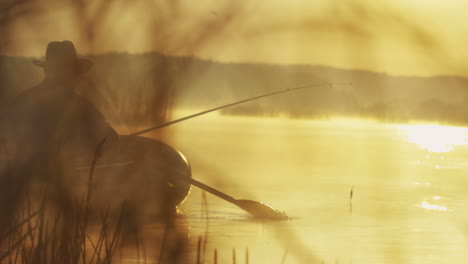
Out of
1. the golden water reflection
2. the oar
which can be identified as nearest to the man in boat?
the oar

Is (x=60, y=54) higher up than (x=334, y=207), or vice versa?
(x=60, y=54)

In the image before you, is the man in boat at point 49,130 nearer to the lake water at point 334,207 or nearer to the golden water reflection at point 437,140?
the lake water at point 334,207

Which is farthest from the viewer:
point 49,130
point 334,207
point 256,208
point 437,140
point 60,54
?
point 437,140

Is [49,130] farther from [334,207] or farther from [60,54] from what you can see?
[334,207]

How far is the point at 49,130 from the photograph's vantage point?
541 centimetres

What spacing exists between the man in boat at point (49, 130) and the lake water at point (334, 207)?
1.88 feet

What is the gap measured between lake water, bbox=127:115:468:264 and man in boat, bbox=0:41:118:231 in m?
0.57

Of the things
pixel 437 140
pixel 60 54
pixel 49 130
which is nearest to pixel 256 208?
pixel 60 54

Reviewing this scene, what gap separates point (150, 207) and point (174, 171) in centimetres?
108

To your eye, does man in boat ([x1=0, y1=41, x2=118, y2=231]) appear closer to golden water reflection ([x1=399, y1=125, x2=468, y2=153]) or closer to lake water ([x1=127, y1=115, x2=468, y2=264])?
lake water ([x1=127, y1=115, x2=468, y2=264])

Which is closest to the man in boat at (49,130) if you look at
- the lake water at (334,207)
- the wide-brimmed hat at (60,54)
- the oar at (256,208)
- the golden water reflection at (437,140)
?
the wide-brimmed hat at (60,54)

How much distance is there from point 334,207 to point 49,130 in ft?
17.5

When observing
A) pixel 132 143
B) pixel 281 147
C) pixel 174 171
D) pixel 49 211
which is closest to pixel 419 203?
pixel 174 171

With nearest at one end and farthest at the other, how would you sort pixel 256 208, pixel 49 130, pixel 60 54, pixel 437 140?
pixel 49 130
pixel 60 54
pixel 256 208
pixel 437 140
